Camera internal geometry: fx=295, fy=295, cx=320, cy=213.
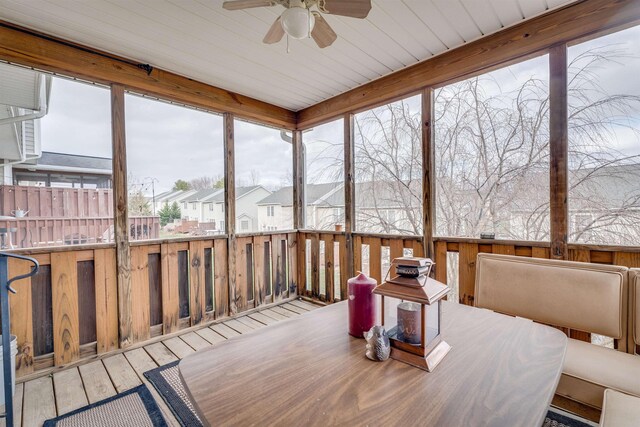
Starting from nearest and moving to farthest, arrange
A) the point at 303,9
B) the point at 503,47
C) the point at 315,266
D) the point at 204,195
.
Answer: the point at 303,9 → the point at 503,47 → the point at 204,195 → the point at 315,266

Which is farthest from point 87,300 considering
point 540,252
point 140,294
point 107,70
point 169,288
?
point 540,252

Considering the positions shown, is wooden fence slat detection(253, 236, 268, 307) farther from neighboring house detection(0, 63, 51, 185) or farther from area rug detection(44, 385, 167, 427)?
neighboring house detection(0, 63, 51, 185)

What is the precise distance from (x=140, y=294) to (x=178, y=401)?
1254 mm

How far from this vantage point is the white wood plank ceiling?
201 centimetres

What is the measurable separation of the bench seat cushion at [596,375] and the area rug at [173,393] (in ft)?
6.31

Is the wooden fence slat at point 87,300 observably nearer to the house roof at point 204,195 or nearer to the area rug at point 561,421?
the house roof at point 204,195

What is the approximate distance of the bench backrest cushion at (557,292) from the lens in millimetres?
1689

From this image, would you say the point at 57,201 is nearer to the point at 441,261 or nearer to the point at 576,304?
the point at 441,261

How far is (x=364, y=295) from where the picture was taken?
1.31 metres

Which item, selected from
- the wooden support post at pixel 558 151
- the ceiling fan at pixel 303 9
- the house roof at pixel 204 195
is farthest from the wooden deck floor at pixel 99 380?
the wooden support post at pixel 558 151

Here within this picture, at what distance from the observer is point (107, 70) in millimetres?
2555

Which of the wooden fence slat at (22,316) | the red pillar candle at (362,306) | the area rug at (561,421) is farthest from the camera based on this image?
the wooden fence slat at (22,316)

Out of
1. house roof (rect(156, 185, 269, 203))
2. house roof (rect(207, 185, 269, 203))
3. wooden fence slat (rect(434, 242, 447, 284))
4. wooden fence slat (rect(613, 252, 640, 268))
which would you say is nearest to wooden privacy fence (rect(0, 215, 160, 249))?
house roof (rect(156, 185, 269, 203))

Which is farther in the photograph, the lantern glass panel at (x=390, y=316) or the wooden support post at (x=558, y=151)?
the wooden support post at (x=558, y=151)
